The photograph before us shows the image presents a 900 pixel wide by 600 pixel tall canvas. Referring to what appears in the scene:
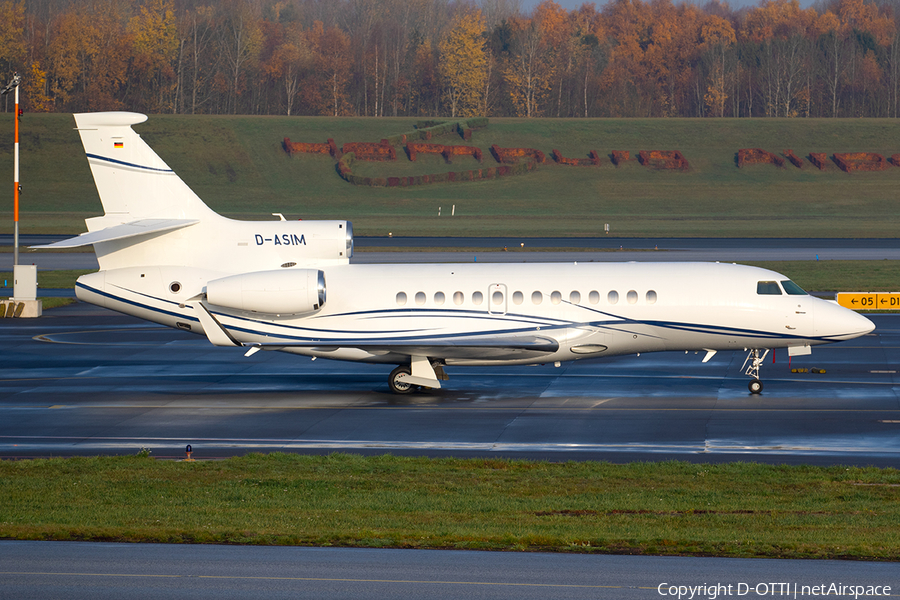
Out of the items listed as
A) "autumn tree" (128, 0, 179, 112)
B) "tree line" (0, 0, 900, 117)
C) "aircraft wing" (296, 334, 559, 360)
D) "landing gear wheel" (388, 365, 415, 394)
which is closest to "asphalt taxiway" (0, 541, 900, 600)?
"aircraft wing" (296, 334, 559, 360)

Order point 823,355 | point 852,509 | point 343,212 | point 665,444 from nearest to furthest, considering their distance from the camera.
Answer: point 852,509, point 665,444, point 823,355, point 343,212

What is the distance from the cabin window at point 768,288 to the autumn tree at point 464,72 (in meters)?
123

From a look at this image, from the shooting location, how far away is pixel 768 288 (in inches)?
1008

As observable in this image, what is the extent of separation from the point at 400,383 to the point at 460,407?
226 centimetres

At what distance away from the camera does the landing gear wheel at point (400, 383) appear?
2589 cm

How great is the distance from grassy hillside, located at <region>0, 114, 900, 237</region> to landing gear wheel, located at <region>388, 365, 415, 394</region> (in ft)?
175

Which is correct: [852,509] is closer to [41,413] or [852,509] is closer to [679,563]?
[679,563]

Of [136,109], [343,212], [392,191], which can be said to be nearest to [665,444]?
[343,212]

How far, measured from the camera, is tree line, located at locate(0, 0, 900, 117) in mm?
143875

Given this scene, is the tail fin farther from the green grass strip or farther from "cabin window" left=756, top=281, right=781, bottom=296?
"cabin window" left=756, top=281, right=781, bottom=296

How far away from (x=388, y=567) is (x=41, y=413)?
14.9m

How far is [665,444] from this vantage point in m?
20.0

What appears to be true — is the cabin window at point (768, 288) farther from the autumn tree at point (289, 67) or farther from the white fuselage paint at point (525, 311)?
the autumn tree at point (289, 67)

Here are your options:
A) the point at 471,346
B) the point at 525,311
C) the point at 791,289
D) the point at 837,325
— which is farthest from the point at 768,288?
the point at 471,346
